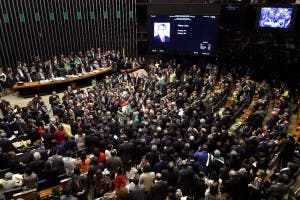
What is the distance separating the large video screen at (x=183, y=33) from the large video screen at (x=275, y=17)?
102 inches

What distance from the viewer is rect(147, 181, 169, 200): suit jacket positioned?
632 centimetres

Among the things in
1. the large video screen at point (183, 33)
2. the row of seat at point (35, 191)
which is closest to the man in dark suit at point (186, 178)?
the row of seat at point (35, 191)

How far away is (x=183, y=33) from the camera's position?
61.5ft

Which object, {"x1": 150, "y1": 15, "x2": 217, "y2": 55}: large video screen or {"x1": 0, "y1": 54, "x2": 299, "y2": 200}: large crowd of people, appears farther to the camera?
{"x1": 150, "y1": 15, "x2": 217, "y2": 55}: large video screen

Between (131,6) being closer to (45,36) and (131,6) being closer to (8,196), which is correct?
(45,36)

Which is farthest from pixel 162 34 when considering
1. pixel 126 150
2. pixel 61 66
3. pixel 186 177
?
pixel 186 177

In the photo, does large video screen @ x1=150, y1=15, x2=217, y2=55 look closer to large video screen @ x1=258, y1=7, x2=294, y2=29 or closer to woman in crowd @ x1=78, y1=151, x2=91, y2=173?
large video screen @ x1=258, y1=7, x2=294, y2=29

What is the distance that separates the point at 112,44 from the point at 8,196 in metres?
16.7

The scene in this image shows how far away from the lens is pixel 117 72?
1980cm

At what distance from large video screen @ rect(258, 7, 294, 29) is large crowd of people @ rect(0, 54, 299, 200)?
13.0ft

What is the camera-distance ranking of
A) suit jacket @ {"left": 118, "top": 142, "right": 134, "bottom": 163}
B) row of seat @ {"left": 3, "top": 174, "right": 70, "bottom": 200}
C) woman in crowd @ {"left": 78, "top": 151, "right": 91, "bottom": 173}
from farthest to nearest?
suit jacket @ {"left": 118, "top": 142, "right": 134, "bottom": 163} → woman in crowd @ {"left": 78, "top": 151, "right": 91, "bottom": 173} → row of seat @ {"left": 3, "top": 174, "right": 70, "bottom": 200}

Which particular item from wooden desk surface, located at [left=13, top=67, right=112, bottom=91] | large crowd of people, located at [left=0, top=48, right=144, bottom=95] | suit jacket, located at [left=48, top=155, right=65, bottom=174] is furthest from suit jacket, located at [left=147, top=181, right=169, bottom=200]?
large crowd of people, located at [left=0, top=48, right=144, bottom=95]

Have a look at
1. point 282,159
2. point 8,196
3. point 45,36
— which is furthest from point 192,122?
point 45,36

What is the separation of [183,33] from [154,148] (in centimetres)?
1233
